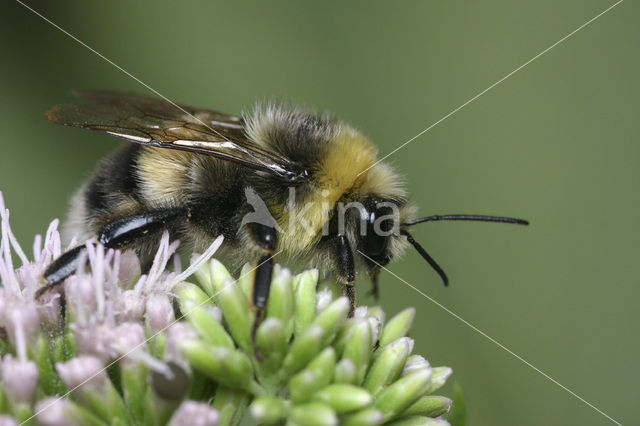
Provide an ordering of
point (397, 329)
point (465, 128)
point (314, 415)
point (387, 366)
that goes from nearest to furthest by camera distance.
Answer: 1. point (314, 415)
2. point (387, 366)
3. point (397, 329)
4. point (465, 128)

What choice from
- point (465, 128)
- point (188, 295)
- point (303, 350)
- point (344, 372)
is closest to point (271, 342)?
point (303, 350)

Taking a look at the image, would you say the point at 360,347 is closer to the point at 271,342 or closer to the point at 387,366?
the point at 387,366

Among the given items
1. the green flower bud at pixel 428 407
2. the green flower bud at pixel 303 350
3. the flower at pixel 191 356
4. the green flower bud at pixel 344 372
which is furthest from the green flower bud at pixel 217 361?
the green flower bud at pixel 428 407

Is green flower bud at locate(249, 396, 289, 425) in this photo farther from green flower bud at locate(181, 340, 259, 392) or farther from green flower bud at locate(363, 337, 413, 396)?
green flower bud at locate(363, 337, 413, 396)

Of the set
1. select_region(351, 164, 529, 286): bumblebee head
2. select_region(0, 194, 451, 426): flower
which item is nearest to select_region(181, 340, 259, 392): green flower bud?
select_region(0, 194, 451, 426): flower

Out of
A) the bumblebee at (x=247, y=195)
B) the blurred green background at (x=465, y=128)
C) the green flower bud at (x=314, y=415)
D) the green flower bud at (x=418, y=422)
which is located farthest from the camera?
the blurred green background at (x=465, y=128)

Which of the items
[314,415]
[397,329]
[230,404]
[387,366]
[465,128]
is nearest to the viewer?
[314,415]

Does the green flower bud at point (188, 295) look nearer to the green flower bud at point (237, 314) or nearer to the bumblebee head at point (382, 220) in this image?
the green flower bud at point (237, 314)
